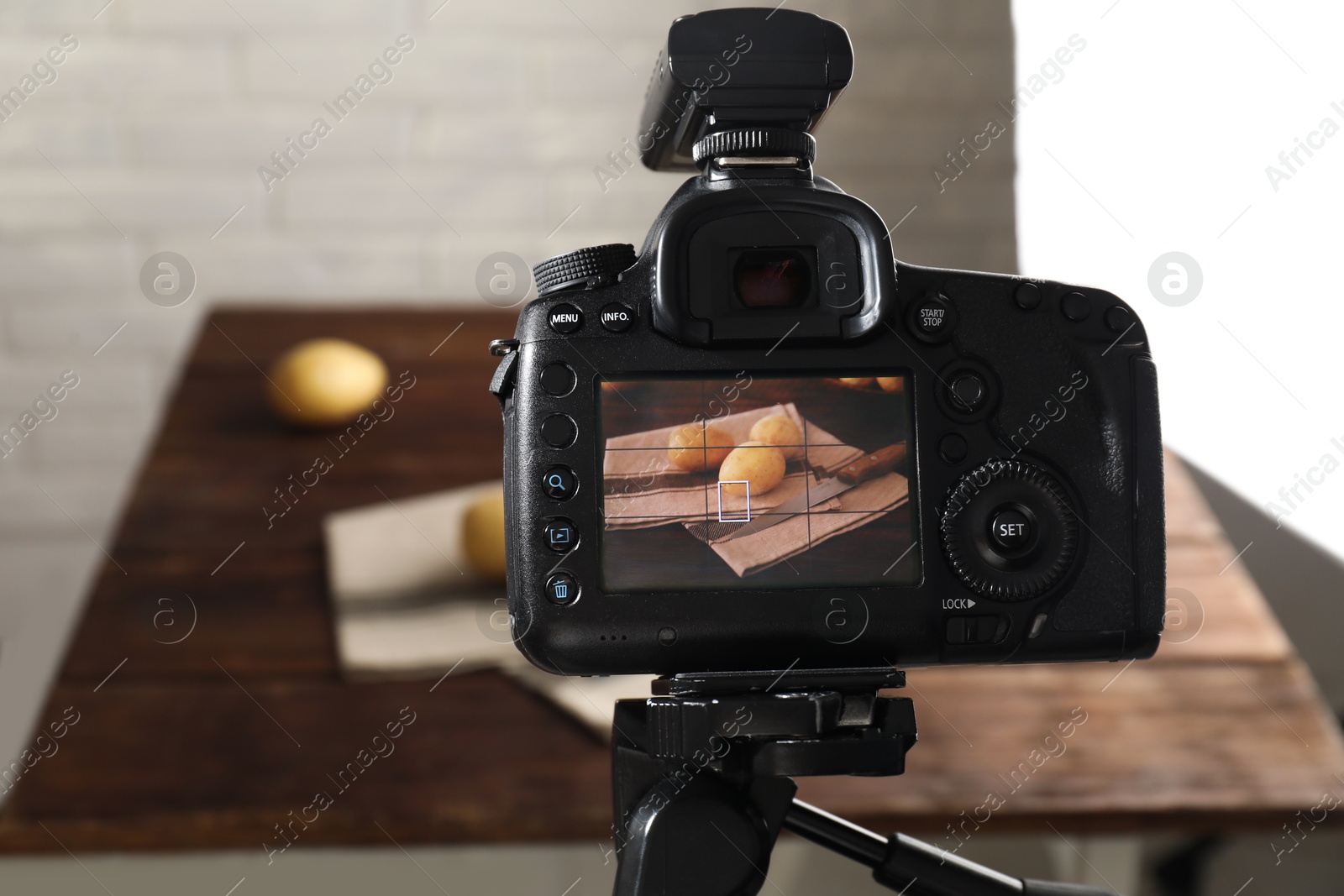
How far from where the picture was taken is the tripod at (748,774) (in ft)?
1.26

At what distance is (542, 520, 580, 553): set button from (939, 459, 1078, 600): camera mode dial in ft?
0.48

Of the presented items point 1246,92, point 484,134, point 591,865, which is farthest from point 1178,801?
point 484,134

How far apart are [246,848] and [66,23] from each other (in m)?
1.10

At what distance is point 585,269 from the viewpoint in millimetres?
419

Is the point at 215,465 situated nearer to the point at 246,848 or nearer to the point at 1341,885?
the point at 246,848

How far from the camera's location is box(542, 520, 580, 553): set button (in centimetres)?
40

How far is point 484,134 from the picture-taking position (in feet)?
4.37

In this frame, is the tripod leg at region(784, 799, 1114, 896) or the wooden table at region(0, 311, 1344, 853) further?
the wooden table at region(0, 311, 1344, 853)

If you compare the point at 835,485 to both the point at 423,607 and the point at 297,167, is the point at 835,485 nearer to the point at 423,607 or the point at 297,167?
the point at 423,607

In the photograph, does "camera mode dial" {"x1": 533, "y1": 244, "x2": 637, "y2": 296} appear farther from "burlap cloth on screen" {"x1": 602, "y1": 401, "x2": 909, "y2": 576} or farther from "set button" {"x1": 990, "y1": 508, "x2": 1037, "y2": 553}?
"set button" {"x1": 990, "y1": 508, "x2": 1037, "y2": 553}

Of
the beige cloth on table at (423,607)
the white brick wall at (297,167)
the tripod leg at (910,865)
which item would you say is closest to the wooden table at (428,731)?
the beige cloth on table at (423,607)

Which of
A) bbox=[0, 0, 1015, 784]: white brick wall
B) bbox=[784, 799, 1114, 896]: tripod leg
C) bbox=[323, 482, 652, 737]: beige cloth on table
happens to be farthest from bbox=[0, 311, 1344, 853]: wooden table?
bbox=[0, 0, 1015, 784]: white brick wall

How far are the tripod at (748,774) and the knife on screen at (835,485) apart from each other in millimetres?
60

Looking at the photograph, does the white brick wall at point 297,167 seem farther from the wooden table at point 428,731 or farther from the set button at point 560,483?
the set button at point 560,483
